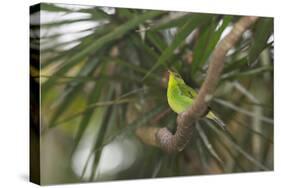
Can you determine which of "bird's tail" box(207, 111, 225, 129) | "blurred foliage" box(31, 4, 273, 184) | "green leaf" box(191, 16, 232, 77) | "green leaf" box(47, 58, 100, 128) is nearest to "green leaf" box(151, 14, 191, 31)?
"blurred foliage" box(31, 4, 273, 184)

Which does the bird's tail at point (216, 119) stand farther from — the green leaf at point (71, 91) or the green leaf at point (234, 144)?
the green leaf at point (71, 91)

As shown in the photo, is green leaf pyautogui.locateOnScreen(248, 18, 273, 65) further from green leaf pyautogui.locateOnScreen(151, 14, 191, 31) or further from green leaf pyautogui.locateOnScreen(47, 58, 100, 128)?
green leaf pyautogui.locateOnScreen(47, 58, 100, 128)

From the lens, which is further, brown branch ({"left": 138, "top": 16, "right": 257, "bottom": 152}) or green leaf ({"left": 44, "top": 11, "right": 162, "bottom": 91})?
green leaf ({"left": 44, "top": 11, "right": 162, "bottom": 91})

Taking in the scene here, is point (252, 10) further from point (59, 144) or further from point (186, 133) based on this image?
point (59, 144)

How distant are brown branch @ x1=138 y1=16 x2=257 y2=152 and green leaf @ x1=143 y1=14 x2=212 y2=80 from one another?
0.33 metres

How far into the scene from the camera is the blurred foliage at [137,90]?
5.09 meters

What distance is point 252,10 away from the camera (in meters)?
5.98

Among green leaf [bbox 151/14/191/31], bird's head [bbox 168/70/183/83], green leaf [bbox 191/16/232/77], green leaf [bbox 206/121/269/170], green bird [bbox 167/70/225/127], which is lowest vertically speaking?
green leaf [bbox 206/121/269/170]

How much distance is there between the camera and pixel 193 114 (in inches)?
204

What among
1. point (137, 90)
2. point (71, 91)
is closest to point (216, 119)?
point (137, 90)

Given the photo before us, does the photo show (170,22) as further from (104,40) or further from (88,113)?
(88,113)

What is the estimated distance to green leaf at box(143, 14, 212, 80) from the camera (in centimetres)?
552

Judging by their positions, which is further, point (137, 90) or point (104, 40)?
point (137, 90)

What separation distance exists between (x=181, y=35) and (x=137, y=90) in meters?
0.67
